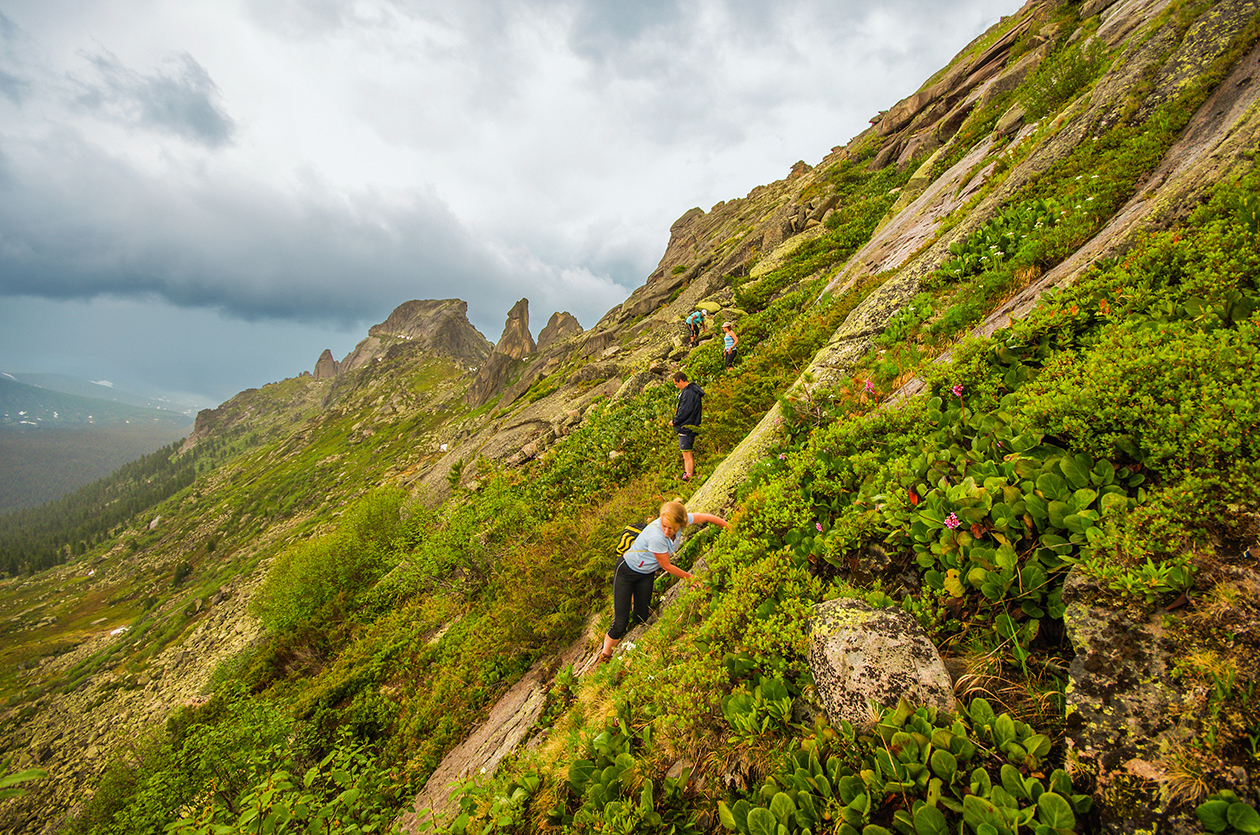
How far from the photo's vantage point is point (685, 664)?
4336 mm

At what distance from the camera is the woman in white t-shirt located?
6.01 metres

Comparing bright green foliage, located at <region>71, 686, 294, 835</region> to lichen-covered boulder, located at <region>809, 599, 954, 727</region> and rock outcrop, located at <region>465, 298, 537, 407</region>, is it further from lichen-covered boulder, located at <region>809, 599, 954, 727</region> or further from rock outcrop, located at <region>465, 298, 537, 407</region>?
rock outcrop, located at <region>465, 298, 537, 407</region>

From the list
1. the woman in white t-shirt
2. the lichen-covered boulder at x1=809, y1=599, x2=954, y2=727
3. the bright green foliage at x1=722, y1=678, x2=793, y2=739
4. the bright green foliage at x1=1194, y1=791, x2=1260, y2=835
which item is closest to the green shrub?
the woman in white t-shirt

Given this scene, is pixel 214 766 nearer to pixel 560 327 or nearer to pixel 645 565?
pixel 645 565

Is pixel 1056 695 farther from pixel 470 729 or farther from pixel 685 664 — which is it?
pixel 470 729

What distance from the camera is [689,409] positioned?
10.7m

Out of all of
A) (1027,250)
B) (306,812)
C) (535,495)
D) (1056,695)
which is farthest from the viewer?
(535,495)

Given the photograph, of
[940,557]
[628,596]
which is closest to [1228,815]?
[940,557]

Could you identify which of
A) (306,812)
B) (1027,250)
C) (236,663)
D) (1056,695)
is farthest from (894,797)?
(236,663)

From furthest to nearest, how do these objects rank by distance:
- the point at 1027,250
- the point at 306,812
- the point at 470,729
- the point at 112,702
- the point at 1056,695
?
1. the point at 112,702
2. the point at 470,729
3. the point at 1027,250
4. the point at 306,812
5. the point at 1056,695

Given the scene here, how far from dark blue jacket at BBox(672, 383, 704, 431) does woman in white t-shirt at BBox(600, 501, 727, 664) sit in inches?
176

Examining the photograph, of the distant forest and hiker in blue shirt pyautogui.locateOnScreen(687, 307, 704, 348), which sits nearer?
hiker in blue shirt pyautogui.locateOnScreen(687, 307, 704, 348)

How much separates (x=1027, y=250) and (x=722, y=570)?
694cm

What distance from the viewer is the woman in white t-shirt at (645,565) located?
237 inches
